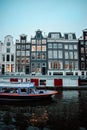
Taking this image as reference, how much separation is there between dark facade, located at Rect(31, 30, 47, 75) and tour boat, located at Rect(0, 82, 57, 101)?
3038 centimetres

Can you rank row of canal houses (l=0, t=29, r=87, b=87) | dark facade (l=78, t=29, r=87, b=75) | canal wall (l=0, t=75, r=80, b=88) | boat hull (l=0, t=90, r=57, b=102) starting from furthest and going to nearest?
dark facade (l=78, t=29, r=87, b=75) → row of canal houses (l=0, t=29, r=87, b=87) → canal wall (l=0, t=75, r=80, b=88) → boat hull (l=0, t=90, r=57, b=102)

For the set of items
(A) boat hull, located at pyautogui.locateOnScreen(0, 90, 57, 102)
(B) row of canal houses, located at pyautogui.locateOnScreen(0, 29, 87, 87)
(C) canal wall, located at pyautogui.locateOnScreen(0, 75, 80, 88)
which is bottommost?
(A) boat hull, located at pyautogui.locateOnScreen(0, 90, 57, 102)

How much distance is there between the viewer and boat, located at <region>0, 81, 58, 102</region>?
1096 inches

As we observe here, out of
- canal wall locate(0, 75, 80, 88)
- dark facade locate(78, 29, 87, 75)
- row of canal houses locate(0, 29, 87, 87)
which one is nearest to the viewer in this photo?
canal wall locate(0, 75, 80, 88)

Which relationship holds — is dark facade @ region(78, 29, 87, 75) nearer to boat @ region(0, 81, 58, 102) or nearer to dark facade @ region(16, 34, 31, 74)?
dark facade @ region(16, 34, 31, 74)

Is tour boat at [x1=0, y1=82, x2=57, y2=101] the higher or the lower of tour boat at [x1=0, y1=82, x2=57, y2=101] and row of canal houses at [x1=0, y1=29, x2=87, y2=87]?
the lower

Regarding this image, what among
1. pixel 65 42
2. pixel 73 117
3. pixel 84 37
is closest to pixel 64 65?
pixel 65 42

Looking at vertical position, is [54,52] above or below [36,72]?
above

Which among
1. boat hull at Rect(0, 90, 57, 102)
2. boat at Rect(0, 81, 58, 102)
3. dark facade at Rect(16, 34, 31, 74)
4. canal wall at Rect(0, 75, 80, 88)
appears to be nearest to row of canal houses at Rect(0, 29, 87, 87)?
dark facade at Rect(16, 34, 31, 74)

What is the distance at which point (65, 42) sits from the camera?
6297 cm

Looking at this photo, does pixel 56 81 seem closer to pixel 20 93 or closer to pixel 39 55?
pixel 39 55

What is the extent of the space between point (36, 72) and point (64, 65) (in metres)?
10.4

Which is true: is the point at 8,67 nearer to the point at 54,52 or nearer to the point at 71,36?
the point at 54,52

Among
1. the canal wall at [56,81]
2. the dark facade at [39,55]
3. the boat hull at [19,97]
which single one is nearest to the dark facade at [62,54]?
the dark facade at [39,55]
